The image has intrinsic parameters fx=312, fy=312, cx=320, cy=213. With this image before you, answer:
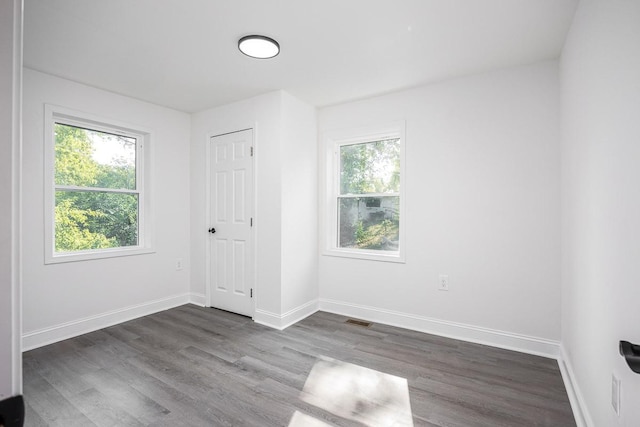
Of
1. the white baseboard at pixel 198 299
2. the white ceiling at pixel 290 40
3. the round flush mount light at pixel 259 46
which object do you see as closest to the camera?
the white ceiling at pixel 290 40

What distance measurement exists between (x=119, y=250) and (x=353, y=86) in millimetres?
3122

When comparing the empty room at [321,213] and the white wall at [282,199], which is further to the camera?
the white wall at [282,199]

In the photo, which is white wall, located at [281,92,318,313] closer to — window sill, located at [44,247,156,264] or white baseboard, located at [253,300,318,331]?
white baseboard, located at [253,300,318,331]

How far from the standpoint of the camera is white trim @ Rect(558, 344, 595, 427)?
69.0 inches

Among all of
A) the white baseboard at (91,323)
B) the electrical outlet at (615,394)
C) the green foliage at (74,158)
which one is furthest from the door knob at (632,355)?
the green foliage at (74,158)

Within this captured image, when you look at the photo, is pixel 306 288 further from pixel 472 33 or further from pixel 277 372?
pixel 472 33

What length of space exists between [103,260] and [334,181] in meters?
2.71

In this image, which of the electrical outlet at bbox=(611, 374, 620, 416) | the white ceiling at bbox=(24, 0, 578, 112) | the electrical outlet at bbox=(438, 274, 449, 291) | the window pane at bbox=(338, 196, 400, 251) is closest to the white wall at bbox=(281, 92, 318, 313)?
the window pane at bbox=(338, 196, 400, 251)

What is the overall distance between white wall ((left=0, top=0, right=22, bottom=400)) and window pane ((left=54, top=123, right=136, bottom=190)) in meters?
2.98

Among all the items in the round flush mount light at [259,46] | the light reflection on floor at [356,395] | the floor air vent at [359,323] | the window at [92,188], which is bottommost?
the light reflection on floor at [356,395]

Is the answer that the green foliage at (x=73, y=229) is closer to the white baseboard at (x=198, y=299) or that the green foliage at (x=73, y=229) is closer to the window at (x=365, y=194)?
the white baseboard at (x=198, y=299)

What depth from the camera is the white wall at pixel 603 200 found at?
47.1 inches

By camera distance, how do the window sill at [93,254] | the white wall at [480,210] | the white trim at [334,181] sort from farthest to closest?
the white trim at [334,181]
the window sill at [93,254]
the white wall at [480,210]

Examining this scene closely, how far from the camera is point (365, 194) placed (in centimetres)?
367
